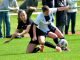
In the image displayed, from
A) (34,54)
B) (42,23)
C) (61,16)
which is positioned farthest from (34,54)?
(61,16)

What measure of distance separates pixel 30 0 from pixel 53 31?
426 centimetres

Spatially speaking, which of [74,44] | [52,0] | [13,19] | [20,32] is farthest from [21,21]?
[13,19]

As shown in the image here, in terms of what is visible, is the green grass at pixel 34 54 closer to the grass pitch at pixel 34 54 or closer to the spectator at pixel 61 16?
the grass pitch at pixel 34 54

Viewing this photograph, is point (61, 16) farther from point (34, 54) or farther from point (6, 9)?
point (34, 54)

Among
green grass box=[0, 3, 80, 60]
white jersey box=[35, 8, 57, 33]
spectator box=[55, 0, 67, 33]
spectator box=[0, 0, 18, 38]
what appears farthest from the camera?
spectator box=[0, 0, 18, 38]

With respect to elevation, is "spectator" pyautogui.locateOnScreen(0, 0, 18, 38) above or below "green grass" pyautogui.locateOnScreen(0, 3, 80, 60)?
above

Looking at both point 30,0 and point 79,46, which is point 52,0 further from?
point 79,46

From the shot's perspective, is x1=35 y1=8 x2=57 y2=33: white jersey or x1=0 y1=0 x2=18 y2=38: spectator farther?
x1=0 y1=0 x2=18 y2=38: spectator

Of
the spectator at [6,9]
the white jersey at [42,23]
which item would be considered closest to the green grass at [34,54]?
the white jersey at [42,23]

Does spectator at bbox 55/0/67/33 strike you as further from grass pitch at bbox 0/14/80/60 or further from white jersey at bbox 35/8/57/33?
white jersey at bbox 35/8/57/33

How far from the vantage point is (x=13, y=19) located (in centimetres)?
2623

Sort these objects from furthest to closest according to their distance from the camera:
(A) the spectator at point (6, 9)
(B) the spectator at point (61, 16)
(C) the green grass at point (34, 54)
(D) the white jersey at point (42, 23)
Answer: (A) the spectator at point (6, 9) < (B) the spectator at point (61, 16) < (D) the white jersey at point (42, 23) < (C) the green grass at point (34, 54)

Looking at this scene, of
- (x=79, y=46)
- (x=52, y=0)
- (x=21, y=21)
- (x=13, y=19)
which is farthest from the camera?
(x=13, y=19)

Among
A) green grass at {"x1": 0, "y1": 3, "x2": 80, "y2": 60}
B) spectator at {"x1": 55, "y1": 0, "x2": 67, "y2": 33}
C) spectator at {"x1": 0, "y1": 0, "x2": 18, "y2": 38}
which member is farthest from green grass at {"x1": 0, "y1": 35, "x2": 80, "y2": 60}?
spectator at {"x1": 0, "y1": 0, "x2": 18, "y2": 38}
